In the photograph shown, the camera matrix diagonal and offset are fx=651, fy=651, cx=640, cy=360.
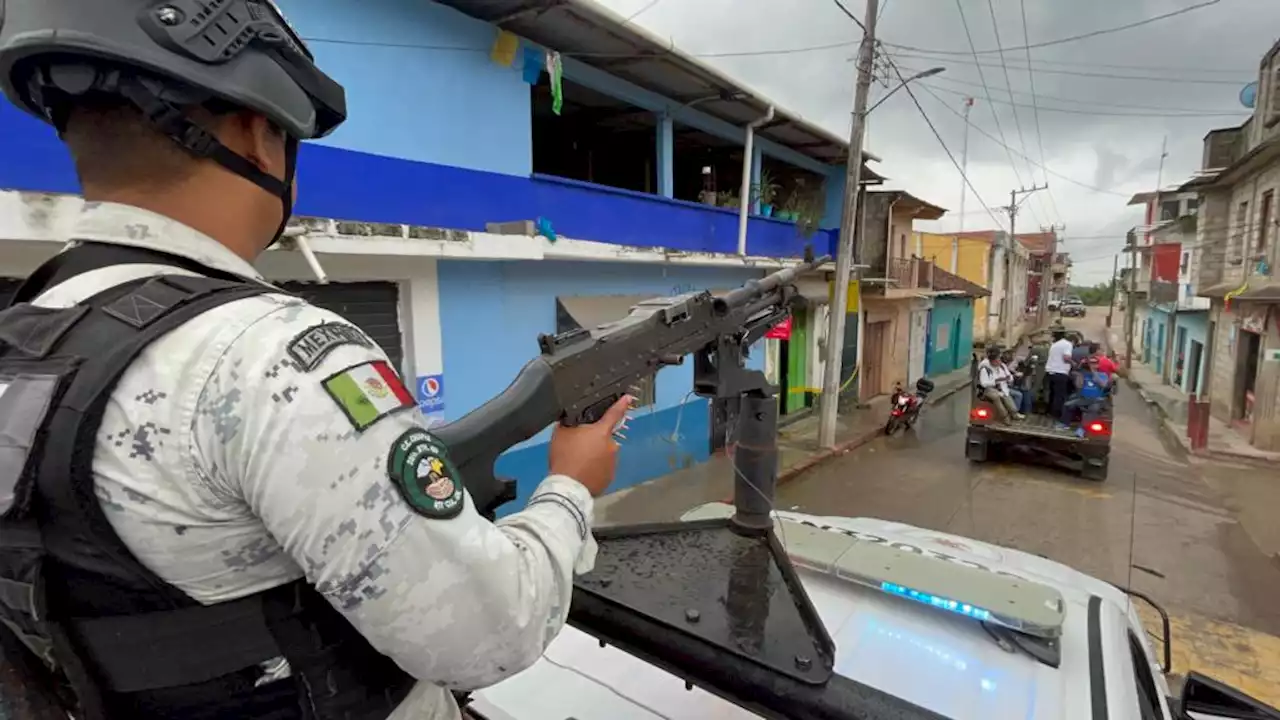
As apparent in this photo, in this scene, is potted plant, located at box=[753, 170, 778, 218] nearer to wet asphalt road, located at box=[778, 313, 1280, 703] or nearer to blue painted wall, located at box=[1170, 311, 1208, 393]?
wet asphalt road, located at box=[778, 313, 1280, 703]

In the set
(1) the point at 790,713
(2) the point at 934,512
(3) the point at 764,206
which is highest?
(3) the point at 764,206

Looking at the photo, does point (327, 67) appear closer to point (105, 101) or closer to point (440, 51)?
point (440, 51)

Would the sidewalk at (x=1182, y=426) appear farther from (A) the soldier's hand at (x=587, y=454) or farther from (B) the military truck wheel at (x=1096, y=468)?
(A) the soldier's hand at (x=587, y=454)

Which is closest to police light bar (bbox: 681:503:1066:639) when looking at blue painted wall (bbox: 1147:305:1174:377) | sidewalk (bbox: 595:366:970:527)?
sidewalk (bbox: 595:366:970:527)

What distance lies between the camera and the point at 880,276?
14.9m

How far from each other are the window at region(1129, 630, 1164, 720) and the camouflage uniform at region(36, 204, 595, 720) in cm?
221

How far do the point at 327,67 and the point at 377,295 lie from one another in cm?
179

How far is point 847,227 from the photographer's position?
10195 mm

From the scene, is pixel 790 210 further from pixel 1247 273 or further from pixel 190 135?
pixel 190 135

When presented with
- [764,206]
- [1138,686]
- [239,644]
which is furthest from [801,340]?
[239,644]

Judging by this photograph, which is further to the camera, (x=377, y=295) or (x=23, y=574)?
(x=377, y=295)

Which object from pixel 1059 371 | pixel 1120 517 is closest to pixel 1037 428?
pixel 1059 371

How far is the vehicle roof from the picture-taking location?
6.11 ft

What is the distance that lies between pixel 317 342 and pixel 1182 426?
16.6 m
